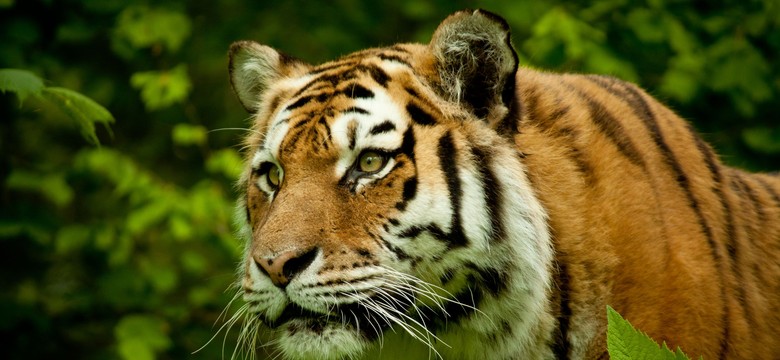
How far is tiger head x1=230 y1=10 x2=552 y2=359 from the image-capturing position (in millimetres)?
2652

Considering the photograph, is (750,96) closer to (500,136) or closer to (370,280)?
(500,136)

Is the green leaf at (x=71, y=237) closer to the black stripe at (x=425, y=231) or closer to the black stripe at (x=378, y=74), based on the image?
the black stripe at (x=378, y=74)

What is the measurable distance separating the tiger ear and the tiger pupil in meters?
0.36

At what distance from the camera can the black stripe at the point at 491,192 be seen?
111 inches

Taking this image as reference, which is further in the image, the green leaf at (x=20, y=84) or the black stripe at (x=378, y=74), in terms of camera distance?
the black stripe at (x=378, y=74)

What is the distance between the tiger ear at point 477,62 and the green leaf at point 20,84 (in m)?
1.28

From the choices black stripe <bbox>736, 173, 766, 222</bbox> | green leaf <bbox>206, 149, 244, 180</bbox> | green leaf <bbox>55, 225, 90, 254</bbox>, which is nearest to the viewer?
black stripe <bbox>736, 173, 766, 222</bbox>

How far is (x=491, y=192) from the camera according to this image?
9.27 ft

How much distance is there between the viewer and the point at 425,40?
6.46 meters

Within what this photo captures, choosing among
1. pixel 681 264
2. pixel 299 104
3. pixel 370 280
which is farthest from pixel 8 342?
pixel 681 264

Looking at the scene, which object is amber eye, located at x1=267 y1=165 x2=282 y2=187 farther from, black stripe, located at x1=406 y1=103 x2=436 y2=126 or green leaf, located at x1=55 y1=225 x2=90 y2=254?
green leaf, located at x1=55 y1=225 x2=90 y2=254

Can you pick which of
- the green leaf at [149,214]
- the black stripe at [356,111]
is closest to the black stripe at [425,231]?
the black stripe at [356,111]

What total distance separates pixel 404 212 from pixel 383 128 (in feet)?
0.96

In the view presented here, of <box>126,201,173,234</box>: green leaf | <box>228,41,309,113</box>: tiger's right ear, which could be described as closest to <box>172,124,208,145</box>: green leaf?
<box>126,201,173,234</box>: green leaf
